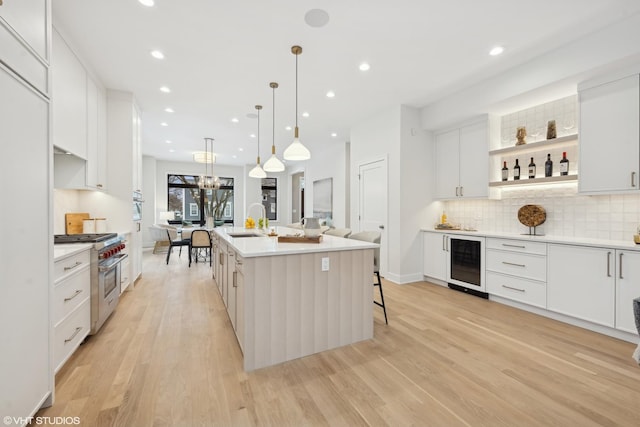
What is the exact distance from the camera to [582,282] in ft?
8.89

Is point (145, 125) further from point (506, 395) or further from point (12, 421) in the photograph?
point (506, 395)

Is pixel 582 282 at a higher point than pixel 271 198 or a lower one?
lower

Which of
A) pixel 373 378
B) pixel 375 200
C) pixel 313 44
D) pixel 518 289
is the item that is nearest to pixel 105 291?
pixel 373 378

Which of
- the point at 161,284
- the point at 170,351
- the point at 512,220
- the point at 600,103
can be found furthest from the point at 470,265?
the point at 161,284

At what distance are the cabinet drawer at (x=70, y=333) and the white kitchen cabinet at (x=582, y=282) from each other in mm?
4521

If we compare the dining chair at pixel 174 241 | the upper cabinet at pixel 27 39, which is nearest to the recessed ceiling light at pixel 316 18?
the upper cabinet at pixel 27 39

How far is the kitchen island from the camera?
1997 mm

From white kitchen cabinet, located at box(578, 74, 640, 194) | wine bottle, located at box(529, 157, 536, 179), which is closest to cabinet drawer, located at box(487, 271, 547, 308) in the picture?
white kitchen cabinet, located at box(578, 74, 640, 194)

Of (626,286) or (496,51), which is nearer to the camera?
(626,286)

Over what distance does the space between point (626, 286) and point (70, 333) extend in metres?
4.81

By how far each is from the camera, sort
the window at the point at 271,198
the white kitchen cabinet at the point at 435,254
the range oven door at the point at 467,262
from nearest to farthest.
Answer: the range oven door at the point at 467,262 → the white kitchen cabinet at the point at 435,254 → the window at the point at 271,198

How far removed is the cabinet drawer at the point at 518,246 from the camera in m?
3.04

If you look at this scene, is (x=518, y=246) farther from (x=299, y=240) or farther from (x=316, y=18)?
(x=316, y=18)

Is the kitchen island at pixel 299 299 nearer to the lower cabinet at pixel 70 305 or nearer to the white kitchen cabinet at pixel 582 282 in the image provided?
the lower cabinet at pixel 70 305
